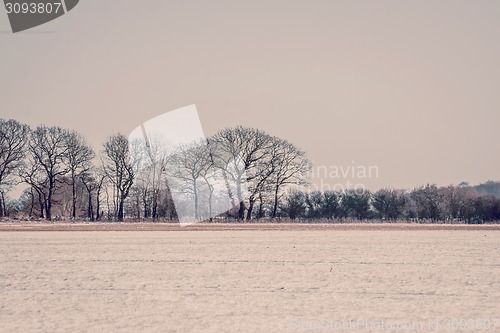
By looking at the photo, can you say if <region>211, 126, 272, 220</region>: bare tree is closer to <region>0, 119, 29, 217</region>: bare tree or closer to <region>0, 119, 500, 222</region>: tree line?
<region>0, 119, 500, 222</region>: tree line

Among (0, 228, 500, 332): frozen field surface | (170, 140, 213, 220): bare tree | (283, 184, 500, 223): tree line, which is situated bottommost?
(0, 228, 500, 332): frozen field surface

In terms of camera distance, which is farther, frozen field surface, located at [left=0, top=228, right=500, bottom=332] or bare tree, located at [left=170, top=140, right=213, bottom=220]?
bare tree, located at [left=170, top=140, right=213, bottom=220]

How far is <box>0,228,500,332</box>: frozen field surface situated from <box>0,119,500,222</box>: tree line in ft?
167

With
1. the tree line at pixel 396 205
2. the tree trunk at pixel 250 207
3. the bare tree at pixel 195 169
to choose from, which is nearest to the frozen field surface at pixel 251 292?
the tree trunk at pixel 250 207

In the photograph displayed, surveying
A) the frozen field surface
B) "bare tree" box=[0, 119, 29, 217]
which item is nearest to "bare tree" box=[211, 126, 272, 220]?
"bare tree" box=[0, 119, 29, 217]

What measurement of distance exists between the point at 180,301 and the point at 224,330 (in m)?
3.30

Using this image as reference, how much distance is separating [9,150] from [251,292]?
6649 centimetres

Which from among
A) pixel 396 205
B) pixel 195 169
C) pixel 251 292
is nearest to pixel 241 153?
pixel 195 169

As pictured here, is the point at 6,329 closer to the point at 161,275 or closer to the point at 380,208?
the point at 161,275

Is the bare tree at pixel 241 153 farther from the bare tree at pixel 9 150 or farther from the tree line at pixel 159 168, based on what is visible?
the bare tree at pixel 9 150

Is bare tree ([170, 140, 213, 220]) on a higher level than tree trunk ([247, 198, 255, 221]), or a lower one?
higher

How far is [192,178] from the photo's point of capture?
256 ft

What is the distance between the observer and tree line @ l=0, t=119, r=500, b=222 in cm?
7725

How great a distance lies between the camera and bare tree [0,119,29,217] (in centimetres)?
7488
